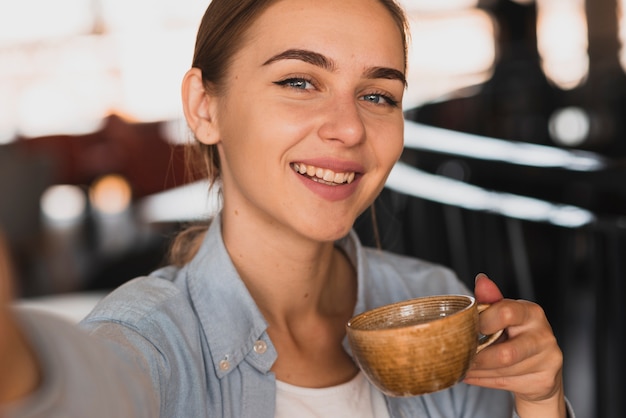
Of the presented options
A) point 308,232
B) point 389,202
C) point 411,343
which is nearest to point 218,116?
point 308,232

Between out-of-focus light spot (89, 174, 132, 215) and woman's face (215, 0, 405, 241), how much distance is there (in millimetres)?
4861

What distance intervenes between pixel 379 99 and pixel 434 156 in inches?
36.9

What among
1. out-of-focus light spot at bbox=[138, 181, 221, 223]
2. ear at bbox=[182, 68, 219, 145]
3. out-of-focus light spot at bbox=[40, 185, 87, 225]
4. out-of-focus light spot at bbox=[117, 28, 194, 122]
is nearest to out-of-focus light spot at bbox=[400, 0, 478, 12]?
out-of-focus light spot at bbox=[117, 28, 194, 122]

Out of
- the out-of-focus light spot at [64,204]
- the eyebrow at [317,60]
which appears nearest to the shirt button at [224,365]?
the eyebrow at [317,60]

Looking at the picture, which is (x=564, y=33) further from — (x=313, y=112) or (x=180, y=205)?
(x=313, y=112)

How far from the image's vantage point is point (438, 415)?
4.91ft

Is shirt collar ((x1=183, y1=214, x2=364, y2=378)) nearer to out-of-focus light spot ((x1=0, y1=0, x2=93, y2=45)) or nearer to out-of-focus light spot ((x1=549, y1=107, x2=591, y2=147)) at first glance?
out-of-focus light spot ((x1=549, y1=107, x2=591, y2=147))

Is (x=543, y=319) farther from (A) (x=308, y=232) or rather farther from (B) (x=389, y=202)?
(B) (x=389, y=202)

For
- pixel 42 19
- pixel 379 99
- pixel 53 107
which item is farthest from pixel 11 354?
pixel 42 19

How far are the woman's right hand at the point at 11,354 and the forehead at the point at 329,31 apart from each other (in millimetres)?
800

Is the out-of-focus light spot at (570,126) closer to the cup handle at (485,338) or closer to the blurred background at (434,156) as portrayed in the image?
the blurred background at (434,156)

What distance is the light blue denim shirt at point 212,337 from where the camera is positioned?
3.51ft

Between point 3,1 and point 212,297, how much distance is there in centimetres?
838

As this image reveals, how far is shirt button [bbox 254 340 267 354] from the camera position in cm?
130
